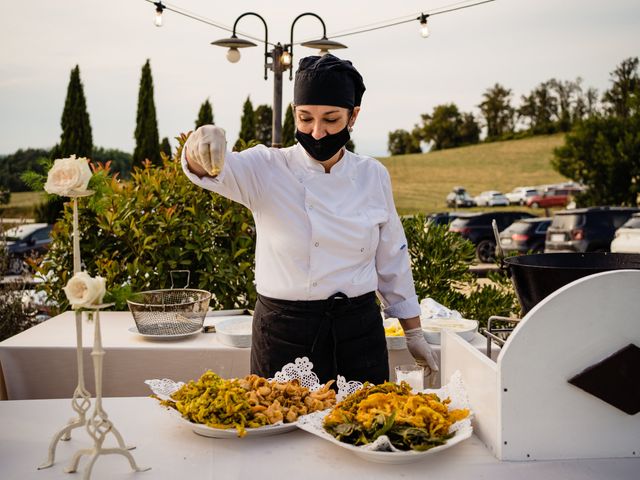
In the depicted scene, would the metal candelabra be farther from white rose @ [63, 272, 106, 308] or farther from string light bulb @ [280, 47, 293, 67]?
string light bulb @ [280, 47, 293, 67]

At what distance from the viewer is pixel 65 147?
819 inches

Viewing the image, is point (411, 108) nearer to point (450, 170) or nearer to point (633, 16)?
point (450, 170)

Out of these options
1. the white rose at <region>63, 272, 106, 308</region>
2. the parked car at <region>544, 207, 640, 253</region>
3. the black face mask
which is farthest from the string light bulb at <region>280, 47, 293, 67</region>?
the white rose at <region>63, 272, 106, 308</region>

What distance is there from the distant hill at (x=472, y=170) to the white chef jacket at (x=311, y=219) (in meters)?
36.6

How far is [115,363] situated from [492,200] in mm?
36954

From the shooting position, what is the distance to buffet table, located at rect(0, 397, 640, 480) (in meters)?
1.46

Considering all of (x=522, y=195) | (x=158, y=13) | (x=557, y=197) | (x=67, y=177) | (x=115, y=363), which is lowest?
(x=115, y=363)

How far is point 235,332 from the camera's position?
2.97 m

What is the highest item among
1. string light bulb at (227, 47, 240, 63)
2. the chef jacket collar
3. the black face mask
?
string light bulb at (227, 47, 240, 63)

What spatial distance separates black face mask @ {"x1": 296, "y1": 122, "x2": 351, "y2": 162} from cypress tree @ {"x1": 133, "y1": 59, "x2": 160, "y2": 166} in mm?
22951

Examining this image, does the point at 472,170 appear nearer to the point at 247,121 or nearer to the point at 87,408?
the point at 247,121

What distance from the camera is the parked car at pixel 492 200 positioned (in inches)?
1485

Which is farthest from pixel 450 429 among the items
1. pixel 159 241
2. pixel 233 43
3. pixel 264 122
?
pixel 264 122

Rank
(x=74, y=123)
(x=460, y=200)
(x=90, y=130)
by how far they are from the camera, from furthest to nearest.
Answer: (x=460, y=200)
(x=90, y=130)
(x=74, y=123)
